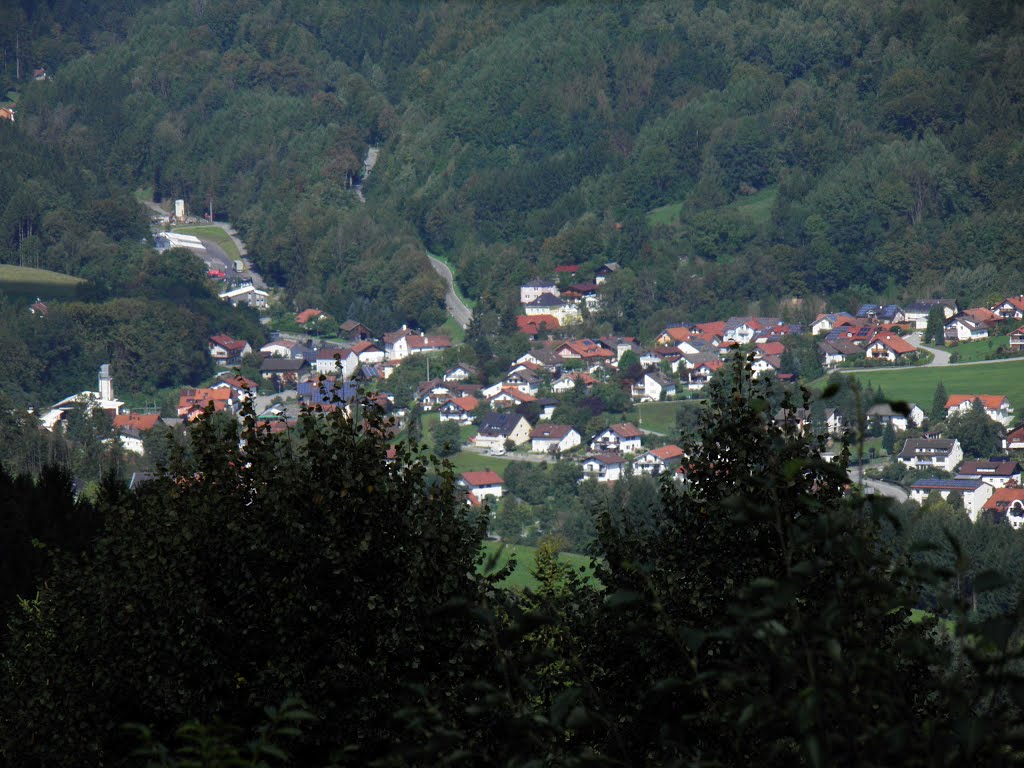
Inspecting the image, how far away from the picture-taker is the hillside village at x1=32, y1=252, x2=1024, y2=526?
50969 millimetres

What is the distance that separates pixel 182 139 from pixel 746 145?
35.5 m

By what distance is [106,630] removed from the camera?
8031 millimetres

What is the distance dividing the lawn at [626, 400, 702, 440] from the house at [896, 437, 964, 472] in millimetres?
8577

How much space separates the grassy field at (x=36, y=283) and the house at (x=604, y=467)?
28.9 m

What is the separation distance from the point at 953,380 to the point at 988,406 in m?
4.58

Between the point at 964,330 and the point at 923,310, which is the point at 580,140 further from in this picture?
the point at 964,330

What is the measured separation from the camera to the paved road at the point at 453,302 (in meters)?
74.3

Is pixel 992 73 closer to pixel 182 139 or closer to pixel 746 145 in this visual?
pixel 746 145

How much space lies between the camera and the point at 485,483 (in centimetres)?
4850

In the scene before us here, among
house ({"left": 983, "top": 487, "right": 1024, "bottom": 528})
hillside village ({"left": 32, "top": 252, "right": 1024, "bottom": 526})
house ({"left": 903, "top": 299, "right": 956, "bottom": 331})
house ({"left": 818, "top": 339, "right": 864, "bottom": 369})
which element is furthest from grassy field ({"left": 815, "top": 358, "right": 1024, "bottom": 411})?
house ({"left": 983, "top": 487, "right": 1024, "bottom": 528})

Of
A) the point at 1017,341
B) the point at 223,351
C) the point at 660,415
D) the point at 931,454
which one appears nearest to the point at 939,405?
the point at 931,454

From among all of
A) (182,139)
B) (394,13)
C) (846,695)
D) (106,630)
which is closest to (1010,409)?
(106,630)

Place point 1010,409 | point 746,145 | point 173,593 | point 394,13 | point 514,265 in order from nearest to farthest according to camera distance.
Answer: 1. point 173,593
2. point 1010,409
3. point 514,265
4. point 746,145
5. point 394,13

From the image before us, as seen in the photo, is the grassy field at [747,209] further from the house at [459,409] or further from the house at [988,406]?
the house at [988,406]
